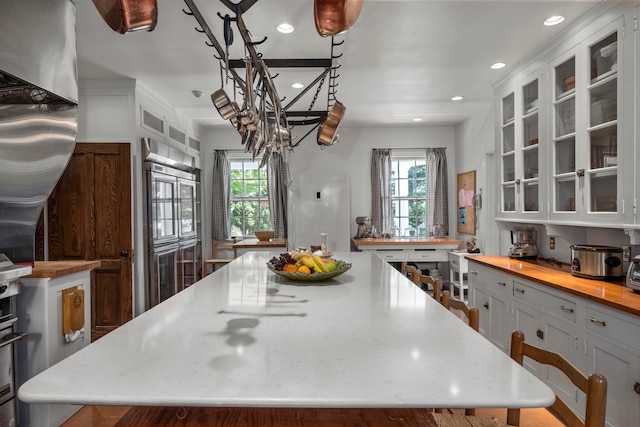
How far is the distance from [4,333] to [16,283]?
0.24 m

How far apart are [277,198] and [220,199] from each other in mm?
896

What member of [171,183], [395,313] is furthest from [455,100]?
[395,313]

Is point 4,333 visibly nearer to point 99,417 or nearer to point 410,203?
point 99,417

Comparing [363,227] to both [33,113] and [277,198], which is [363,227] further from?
[33,113]

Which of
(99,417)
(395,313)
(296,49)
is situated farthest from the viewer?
(296,49)

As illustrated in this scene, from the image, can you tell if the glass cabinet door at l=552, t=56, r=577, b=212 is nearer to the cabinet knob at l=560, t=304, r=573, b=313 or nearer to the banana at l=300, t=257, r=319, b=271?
the cabinet knob at l=560, t=304, r=573, b=313

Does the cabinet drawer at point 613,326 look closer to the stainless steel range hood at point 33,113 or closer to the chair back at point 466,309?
the chair back at point 466,309

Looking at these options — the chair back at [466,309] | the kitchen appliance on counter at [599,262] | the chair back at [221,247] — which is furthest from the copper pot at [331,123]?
the chair back at [221,247]

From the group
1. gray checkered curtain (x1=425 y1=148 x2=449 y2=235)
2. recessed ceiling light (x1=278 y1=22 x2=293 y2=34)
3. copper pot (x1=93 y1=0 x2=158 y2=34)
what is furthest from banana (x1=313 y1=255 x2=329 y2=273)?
gray checkered curtain (x1=425 y1=148 x2=449 y2=235)

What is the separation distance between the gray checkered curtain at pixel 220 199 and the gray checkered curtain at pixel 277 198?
0.71 m

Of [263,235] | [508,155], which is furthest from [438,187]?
[263,235]

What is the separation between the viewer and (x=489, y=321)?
10.9 ft

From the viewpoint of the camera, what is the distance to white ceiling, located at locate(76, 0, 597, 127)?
98.7 inches

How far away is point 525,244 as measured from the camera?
137 inches
